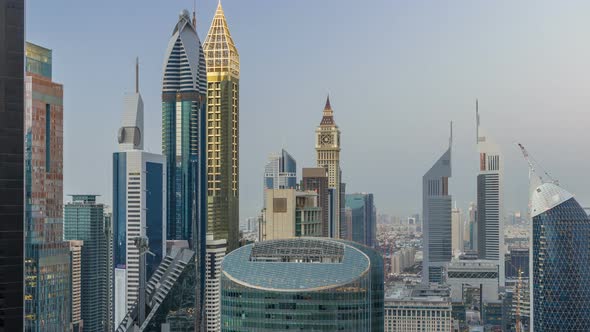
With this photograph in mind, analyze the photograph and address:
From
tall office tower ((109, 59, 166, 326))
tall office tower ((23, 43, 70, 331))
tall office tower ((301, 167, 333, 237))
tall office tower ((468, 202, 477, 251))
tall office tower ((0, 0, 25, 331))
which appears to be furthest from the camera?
tall office tower ((468, 202, 477, 251))

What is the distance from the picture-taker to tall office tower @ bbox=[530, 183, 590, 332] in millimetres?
23453

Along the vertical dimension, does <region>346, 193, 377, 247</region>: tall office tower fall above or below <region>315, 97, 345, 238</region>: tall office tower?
below

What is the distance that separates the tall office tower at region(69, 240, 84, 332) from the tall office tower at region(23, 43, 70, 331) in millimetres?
2271

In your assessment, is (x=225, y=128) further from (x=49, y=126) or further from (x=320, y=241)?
(x=320, y=241)

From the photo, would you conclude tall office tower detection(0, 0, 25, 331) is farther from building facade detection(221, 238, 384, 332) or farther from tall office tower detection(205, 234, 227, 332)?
tall office tower detection(205, 234, 227, 332)

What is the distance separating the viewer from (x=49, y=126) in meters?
17.8

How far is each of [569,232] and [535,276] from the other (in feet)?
5.81

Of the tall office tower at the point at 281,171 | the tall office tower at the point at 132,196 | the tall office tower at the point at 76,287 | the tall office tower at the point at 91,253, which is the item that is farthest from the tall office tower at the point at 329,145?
the tall office tower at the point at 76,287

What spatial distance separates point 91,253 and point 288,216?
310 inches

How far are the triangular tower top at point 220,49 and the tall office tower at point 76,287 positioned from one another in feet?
33.6

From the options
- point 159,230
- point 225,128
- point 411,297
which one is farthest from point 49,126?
point 411,297

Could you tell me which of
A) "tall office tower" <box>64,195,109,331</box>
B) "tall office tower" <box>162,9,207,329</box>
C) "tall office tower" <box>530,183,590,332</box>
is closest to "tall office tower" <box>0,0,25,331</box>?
"tall office tower" <box>64,195,109,331</box>

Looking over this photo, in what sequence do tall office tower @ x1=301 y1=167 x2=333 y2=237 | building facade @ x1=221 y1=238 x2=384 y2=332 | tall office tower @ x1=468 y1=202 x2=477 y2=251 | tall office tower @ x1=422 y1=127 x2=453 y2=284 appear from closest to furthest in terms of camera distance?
building facade @ x1=221 y1=238 x2=384 y2=332 < tall office tower @ x1=301 y1=167 x2=333 y2=237 < tall office tower @ x1=422 y1=127 x2=453 y2=284 < tall office tower @ x1=468 y1=202 x2=477 y2=251

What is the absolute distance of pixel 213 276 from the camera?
1109 inches
